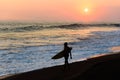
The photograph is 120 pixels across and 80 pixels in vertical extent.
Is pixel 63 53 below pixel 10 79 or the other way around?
the other way around

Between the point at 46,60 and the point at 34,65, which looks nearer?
the point at 34,65

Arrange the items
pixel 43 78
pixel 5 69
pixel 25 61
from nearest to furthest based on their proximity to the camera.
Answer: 1. pixel 43 78
2. pixel 5 69
3. pixel 25 61

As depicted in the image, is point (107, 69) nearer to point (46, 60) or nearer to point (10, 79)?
point (10, 79)

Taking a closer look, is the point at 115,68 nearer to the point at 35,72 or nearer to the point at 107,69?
the point at 107,69

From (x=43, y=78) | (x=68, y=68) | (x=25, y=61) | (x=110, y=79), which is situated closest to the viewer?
(x=110, y=79)

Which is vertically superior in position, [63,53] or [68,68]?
[63,53]

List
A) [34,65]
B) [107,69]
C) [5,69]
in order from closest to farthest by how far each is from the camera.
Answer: [107,69], [5,69], [34,65]

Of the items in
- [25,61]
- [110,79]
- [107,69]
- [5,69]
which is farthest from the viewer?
[25,61]

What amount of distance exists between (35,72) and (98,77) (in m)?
5.07

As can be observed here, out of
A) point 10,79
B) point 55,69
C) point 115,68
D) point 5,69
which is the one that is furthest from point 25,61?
point 115,68

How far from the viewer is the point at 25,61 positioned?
1916 centimetres

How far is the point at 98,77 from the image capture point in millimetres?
10594

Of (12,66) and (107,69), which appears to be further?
(12,66)

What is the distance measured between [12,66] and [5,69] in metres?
0.89
